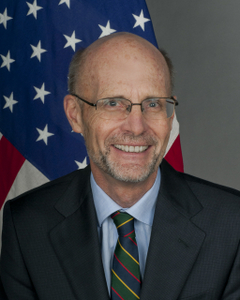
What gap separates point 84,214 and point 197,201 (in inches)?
22.3

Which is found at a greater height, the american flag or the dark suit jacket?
the american flag

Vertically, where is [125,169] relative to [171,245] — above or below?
above

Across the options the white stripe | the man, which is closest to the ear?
the man

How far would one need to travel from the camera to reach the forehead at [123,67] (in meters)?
1.72

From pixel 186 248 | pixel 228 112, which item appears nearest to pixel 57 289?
pixel 186 248

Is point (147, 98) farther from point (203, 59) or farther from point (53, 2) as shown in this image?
point (203, 59)

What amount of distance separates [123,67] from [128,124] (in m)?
0.27

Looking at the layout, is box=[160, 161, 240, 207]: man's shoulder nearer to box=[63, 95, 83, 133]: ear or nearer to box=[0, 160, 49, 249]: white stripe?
box=[63, 95, 83, 133]: ear

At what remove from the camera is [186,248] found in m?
1.70

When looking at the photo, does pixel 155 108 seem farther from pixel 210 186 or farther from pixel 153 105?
pixel 210 186

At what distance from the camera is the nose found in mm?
1699

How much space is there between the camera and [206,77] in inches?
146

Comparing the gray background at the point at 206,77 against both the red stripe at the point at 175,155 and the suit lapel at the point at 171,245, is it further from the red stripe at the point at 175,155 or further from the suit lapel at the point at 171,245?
the suit lapel at the point at 171,245

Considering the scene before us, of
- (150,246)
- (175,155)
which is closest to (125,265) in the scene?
(150,246)
